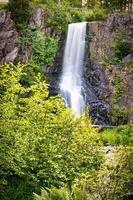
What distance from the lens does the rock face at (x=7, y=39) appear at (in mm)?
31641

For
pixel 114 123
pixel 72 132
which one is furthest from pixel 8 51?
pixel 72 132

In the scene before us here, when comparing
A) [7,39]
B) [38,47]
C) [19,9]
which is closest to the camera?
[7,39]

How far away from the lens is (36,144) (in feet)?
48.4

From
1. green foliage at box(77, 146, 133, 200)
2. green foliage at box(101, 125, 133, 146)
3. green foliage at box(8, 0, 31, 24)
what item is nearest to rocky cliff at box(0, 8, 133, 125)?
green foliage at box(8, 0, 31, 24)

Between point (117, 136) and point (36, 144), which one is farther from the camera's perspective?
point (117, 136)

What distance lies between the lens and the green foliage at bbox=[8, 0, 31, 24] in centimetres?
3347

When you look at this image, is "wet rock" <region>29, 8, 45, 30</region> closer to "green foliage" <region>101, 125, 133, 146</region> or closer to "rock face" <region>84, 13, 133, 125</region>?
"rock face" <region>84, 13, 133, 125</region>

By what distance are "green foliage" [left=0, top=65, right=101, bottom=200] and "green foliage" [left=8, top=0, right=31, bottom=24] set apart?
18754mm

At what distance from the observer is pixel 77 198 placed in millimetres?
11180

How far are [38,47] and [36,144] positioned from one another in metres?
19.7

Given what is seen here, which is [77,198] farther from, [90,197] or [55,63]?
[55,63]

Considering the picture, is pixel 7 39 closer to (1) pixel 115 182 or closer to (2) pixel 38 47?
(2) pixel 38 47

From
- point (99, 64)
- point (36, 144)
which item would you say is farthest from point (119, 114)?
point (36, 144)

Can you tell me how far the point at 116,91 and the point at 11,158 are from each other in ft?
61.2
